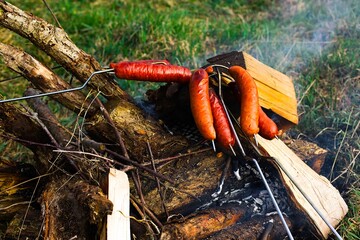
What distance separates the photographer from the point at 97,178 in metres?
2.86

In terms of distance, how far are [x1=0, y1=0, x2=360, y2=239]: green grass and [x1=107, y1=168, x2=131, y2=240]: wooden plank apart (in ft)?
5.51

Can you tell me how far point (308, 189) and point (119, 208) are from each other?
1.23 m

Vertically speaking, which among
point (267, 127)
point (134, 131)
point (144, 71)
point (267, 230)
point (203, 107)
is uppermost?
point (144, 71)

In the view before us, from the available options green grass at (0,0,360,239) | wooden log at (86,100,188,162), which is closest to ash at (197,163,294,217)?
wooden log at (86,100,188,162)

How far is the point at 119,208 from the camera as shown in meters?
2.58

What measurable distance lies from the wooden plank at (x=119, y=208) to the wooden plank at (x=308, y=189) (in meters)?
0.91

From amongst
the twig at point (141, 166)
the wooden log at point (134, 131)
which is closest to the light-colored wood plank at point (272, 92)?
the wooden log at point (134, 131)

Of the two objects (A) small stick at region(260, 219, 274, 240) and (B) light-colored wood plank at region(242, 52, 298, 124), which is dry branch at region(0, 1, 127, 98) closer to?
(B) light-colored wood plank at region(242, 52, 298, 124)

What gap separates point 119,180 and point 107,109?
0.60 metres

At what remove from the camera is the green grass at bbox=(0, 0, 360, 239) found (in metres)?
4.25

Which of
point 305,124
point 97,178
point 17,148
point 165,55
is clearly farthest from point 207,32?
point 97,178

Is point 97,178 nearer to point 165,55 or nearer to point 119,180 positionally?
point 119,180

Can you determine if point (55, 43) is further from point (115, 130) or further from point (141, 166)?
point (141, 166)

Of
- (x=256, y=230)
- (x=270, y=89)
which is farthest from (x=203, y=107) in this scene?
(x=256, y=230)
